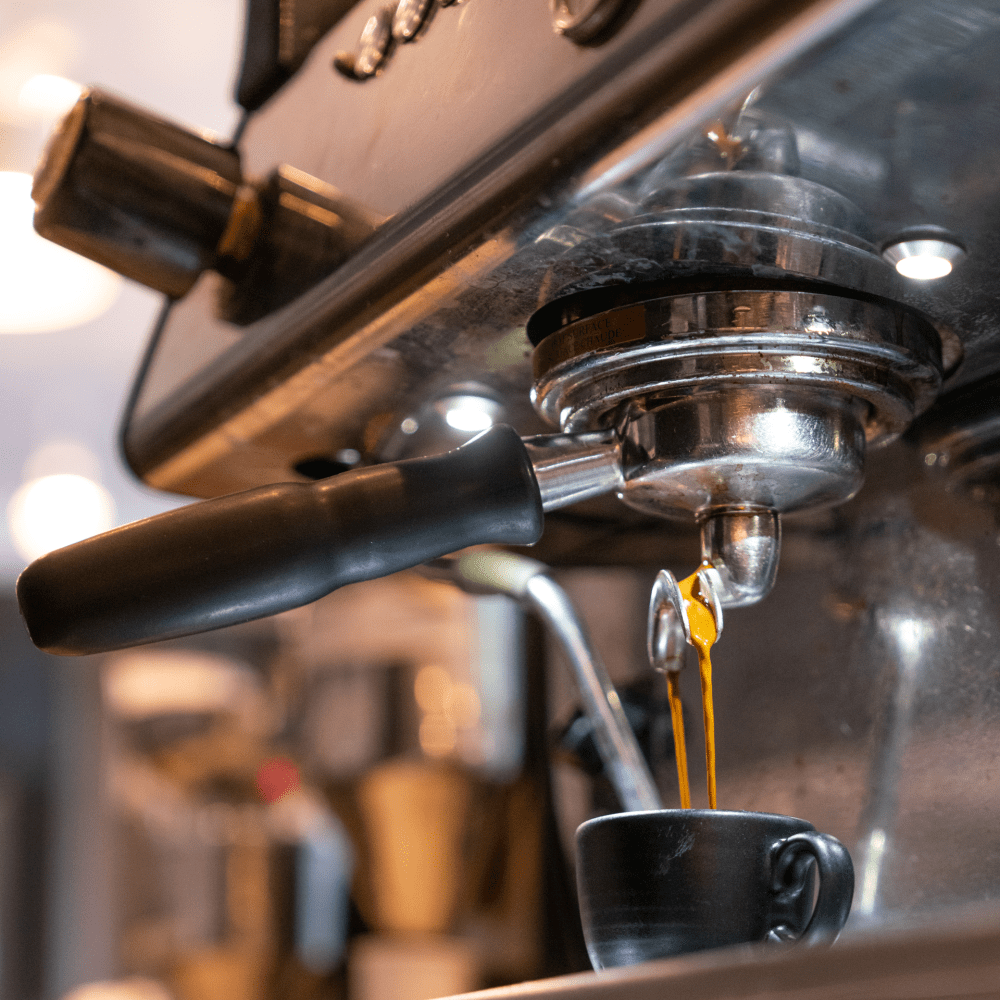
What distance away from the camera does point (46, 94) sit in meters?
1.04

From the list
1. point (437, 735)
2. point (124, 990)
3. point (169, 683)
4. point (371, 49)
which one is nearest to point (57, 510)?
point (169, 683)

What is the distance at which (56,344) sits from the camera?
1466 millimetres

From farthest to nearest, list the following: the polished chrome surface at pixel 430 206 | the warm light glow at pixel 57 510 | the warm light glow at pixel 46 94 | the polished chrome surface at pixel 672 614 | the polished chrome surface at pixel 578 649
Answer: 1. the warm light glow at pixel 57 510
2. the warm light glow at pixel 46 94
3. the polished chrome surface at pixel 578 649
4. the polished chrome surface at pixel 672 614
5. the polished chrome surface at pixel 430 206

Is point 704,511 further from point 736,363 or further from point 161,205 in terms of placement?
point 161,205

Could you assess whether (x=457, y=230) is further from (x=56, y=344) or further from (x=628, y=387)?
(x=56, y=344)

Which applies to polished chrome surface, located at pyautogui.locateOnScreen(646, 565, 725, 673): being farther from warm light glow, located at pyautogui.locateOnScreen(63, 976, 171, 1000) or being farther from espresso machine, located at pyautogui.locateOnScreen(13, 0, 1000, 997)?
warm light glow, located at pyautogui.locateOnScreen(63, 976, 171, 1000)

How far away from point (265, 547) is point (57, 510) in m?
1.82

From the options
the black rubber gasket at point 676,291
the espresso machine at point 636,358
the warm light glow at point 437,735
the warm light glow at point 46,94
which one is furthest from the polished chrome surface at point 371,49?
the warm light glow at point 437,735

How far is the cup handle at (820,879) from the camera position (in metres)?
0.32

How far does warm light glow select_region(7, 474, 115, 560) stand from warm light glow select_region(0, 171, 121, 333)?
58 cm

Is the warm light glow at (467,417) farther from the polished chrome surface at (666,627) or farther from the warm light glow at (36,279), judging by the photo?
the warm light glow at (36,279)

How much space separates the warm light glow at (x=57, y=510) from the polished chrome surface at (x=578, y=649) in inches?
60.1

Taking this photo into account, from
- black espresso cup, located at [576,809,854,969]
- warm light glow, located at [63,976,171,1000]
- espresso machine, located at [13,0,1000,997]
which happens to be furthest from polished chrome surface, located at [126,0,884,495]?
warm light glow, located at [63,976,171,1000]

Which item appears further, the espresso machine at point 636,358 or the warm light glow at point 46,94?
the warm light glow at point 46,94
